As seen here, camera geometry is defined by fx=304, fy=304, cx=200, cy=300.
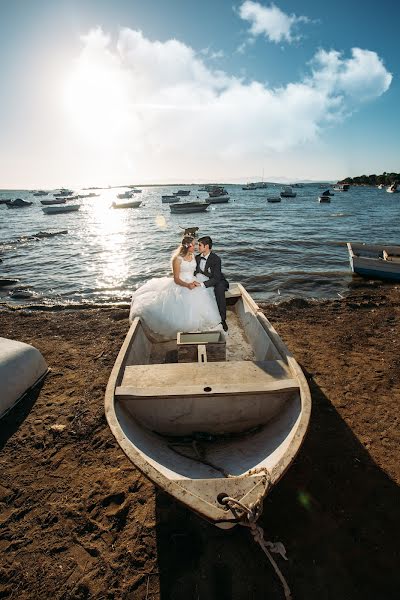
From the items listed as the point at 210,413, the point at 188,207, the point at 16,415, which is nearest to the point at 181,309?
the point at 210,413

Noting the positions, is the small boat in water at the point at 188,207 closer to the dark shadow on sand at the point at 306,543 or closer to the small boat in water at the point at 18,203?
the small boat in water at the point at 18,203

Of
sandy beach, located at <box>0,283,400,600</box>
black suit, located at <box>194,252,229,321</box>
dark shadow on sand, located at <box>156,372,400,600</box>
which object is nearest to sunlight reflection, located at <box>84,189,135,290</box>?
black suit, located at <box>194,252,229,321</box>

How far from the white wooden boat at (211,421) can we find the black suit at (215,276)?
243 cm

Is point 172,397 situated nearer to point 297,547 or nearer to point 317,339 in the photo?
point 297,547

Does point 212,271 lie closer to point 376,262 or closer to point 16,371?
point 16,371

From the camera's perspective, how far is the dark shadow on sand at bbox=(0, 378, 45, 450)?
5875 millimetres

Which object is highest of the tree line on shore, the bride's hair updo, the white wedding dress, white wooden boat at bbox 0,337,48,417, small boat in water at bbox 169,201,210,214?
the tree line on shore

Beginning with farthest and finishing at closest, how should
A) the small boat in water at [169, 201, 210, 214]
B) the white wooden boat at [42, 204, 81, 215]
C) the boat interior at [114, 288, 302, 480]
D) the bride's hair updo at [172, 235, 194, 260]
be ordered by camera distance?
the white wooden boat at [42, 204, 81, 215] < the small boat in water at [169, 201, 210, 214] < the bride's hair updo at [172, 235, 194, 260] < the boat interior at [114, 288, 302, 480]

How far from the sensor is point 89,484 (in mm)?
4762

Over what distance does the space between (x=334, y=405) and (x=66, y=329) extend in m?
9.09

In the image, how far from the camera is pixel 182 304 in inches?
289

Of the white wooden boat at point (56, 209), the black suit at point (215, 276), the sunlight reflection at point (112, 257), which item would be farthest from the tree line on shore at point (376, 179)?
the black suit at point (215, 276)

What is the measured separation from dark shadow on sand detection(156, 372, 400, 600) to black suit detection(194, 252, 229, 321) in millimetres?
3980

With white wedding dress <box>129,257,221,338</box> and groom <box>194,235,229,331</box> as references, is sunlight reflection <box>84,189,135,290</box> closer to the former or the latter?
white wedding dress <box>129,257,221,338</box>
